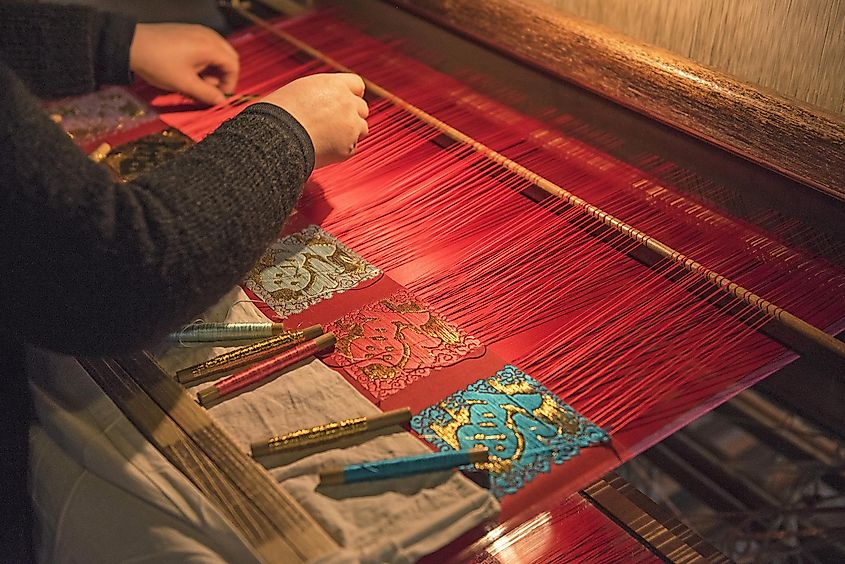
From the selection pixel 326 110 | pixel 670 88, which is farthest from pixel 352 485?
pixel 670 88

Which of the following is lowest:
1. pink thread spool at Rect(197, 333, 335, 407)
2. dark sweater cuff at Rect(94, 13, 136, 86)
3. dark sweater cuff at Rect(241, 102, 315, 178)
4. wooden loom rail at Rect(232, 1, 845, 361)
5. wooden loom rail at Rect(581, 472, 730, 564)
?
wooden loom rail at Rect(581, 472, 730, 564)

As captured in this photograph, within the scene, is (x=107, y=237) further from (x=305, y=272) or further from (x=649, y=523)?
(x=649, y=523)

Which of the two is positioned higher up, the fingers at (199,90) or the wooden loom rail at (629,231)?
the wooden loom rail at (629,231)

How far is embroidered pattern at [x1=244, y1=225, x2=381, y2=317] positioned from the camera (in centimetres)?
103

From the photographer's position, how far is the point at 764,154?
3.40 ft

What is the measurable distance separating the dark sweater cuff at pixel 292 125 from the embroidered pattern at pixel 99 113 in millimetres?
554

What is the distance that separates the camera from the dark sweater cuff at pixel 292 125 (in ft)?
3.07

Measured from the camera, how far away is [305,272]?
3.51 ft

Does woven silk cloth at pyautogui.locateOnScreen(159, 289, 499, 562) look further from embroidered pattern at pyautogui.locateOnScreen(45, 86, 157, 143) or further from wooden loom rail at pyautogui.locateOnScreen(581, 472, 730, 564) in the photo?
embroidered pattern at pyautogui.locateOnScreen(45, 86, 157, 143)

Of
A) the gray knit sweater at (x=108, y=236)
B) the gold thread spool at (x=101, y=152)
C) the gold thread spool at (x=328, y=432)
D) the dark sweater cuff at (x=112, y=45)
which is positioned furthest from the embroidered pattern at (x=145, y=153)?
the gold thread spool at (x=328, y=432)

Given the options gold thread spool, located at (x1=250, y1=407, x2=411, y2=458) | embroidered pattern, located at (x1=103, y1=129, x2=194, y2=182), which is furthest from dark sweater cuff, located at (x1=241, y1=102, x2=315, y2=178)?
embroidered pattern, located at (x1=103, y1=129, x2=194, y2=182)

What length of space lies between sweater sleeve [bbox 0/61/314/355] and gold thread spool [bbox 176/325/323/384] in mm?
107

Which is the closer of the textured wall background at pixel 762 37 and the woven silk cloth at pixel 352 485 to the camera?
the woven silk cloth at pixel 352 485

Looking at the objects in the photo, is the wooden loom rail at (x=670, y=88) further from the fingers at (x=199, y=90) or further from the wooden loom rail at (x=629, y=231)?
the fingers at (x=199, y=90)
